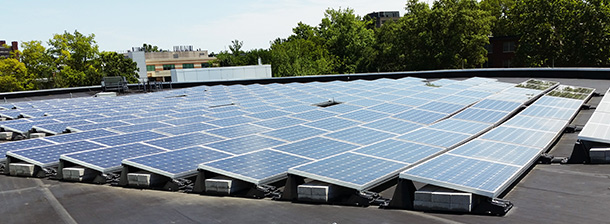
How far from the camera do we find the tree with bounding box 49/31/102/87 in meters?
91.6

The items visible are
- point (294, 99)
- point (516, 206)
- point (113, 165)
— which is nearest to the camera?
point (516, 206)

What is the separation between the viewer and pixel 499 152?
471 inches

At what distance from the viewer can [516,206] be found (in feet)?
30.8

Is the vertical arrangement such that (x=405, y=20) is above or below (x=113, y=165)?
above

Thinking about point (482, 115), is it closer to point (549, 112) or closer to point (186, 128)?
point (549, 112)

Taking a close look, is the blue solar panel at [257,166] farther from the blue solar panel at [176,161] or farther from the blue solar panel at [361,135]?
the blue solar panel at [361,135]

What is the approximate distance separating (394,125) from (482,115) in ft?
13.4

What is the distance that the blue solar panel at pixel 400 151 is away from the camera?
11.8 m

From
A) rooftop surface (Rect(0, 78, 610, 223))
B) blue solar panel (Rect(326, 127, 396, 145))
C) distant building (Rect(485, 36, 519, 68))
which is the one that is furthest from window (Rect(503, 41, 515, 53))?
rooftop surface (Rect(0, 78, 610, 223))

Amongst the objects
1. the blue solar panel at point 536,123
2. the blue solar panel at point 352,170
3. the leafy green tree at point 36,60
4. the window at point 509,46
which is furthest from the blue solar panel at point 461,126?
the leafy green tree at point 36,60

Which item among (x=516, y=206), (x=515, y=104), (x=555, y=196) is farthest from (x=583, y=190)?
(x=515, y=104)

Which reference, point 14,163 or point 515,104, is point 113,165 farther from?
point 515,104

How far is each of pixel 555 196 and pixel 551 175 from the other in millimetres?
1985

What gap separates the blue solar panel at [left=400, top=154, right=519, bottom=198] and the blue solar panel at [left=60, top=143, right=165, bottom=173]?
8796 mm
